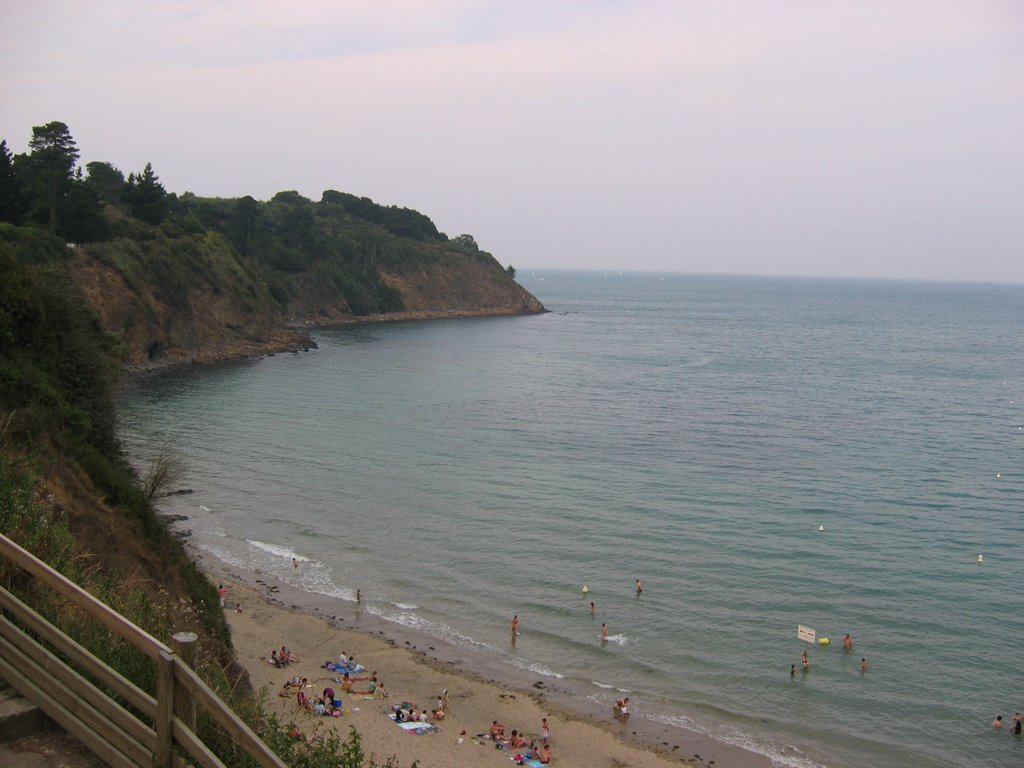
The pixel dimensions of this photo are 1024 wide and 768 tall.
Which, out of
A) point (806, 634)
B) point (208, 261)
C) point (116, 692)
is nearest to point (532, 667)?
point (806, 634)

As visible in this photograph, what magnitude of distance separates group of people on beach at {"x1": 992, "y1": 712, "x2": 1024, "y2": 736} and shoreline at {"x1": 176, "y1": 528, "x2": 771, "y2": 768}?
6.38 meters

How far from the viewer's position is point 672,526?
1449 inches

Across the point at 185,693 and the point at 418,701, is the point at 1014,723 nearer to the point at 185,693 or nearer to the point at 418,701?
the point at 418,701

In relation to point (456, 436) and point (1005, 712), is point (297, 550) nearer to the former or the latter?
point (456, 436)

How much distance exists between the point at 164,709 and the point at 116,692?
58cm

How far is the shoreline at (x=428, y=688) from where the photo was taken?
21375 millimetres

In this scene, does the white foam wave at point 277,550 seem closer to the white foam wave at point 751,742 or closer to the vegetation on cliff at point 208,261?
the vegetation on cliff at point 208,261

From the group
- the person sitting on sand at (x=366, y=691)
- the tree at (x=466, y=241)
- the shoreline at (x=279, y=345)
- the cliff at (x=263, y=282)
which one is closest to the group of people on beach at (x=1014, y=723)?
the person sitting on sand at (x=366, y=691)

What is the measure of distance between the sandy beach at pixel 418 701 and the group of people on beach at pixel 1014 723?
6449 mm

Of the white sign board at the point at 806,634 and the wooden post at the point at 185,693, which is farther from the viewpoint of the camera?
the white sign board at the point at 806,634

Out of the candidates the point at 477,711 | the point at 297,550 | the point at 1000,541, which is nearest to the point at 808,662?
the point at 477,711

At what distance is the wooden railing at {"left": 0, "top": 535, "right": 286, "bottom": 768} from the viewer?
4621mm

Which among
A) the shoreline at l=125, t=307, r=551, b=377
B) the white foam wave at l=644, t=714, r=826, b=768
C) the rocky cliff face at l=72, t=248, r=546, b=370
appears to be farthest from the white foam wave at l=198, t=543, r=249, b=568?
the white foam wave at l=644, t=714, r=826, b=768

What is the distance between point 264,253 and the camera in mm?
119938
